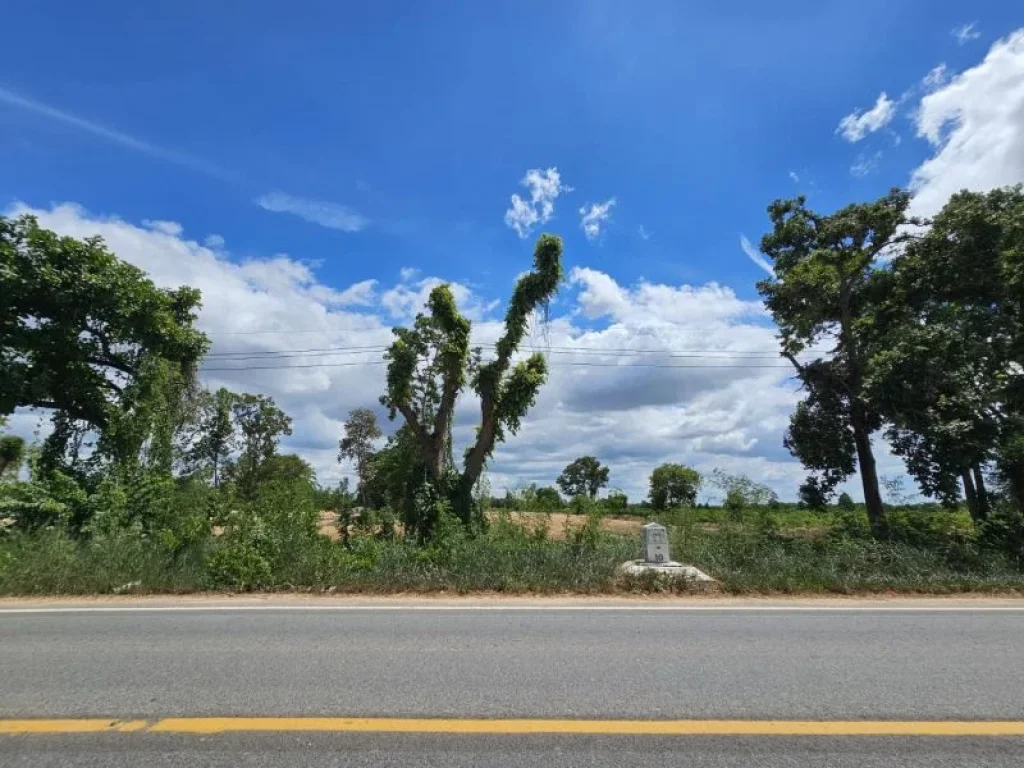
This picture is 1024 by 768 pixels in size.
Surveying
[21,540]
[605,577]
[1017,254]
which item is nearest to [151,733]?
[605,577]

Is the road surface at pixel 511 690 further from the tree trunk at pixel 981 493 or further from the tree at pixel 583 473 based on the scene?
the tree at pixel 583 473

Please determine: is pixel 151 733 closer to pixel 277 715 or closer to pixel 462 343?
pixel 277 715

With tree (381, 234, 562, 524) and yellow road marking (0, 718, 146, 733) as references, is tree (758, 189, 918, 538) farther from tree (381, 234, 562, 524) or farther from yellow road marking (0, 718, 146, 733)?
yellow road marking (0, 718, 146, 733)

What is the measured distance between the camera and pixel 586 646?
5.82 m

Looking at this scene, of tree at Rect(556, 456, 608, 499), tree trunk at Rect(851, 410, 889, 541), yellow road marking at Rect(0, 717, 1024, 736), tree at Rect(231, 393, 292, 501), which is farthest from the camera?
tree at Rect(556, 456, 608, 499)

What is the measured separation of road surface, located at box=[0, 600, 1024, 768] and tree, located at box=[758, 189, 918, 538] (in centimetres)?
1470

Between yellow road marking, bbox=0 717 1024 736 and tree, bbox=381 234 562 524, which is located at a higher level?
tree, bbox=381 234 562 524

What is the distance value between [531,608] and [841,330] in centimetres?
1843

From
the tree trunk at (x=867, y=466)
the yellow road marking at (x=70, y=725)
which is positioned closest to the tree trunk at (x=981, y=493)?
the tree trunk at (x=867, y=466)

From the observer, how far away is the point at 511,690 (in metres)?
4.50

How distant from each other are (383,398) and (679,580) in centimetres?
1282

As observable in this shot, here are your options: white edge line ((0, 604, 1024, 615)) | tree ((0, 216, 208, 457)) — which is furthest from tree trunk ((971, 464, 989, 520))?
tree ((0, 216, 208, 457))

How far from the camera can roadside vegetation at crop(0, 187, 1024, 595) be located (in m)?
10.2

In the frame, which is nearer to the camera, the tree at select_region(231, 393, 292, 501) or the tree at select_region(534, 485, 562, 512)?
the tree at select_region(534, 485, 562, 512)
